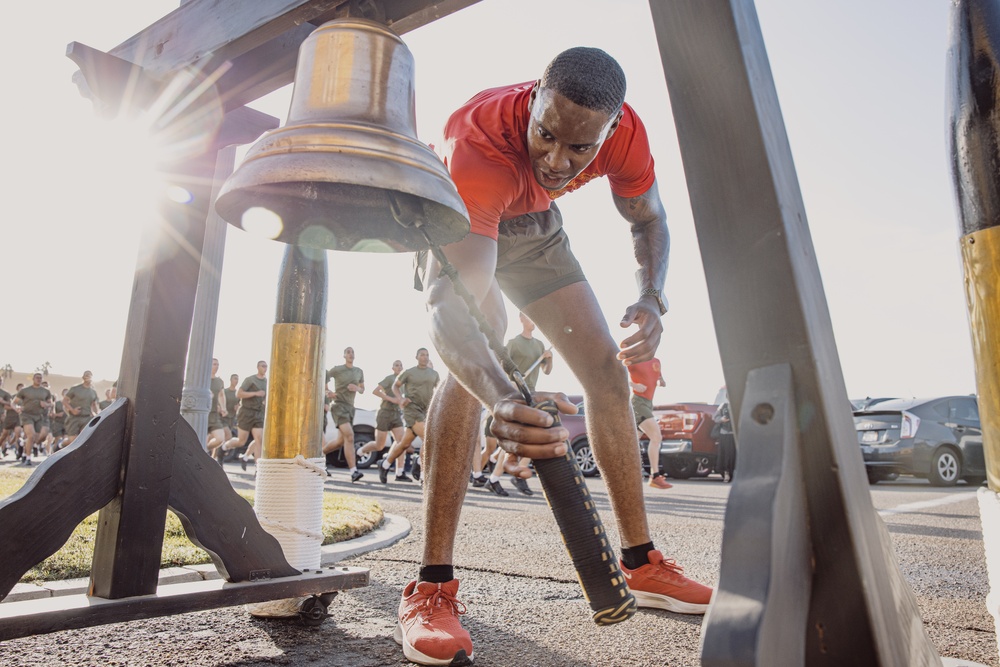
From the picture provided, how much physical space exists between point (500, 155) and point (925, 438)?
37.0 ft

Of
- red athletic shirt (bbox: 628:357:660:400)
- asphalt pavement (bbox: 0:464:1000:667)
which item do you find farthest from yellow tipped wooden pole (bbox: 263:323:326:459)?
red athletic shirt (bbox: 628:357:660:400)

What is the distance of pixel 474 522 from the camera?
5.72 meters

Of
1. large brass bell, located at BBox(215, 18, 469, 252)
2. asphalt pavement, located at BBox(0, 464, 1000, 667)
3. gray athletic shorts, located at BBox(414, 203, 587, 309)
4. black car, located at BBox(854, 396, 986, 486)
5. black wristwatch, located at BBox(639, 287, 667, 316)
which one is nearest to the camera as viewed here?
large brass bell, located at BBox(215, 18, 469, 252)

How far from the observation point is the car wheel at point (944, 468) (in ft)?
36.7

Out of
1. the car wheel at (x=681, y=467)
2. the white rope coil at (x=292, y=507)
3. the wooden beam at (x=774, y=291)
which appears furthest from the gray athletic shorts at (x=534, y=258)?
the car wheel at (x=681, y=467)

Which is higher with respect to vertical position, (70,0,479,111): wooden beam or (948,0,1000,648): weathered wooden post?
(70,0,479,111): wooden beam

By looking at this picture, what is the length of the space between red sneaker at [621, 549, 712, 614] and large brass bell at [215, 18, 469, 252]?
1536 millimetres

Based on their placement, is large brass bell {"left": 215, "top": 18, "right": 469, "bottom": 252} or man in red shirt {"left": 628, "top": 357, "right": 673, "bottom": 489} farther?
man in red shirt {"left": 628, "top": 357, "right": 673, "bottom": 489}

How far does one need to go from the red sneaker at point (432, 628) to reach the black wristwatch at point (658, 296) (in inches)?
47.0

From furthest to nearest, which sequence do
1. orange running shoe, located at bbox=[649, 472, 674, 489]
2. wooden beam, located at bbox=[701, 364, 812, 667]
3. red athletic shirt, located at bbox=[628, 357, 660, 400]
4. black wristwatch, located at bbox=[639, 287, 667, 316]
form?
orange running shoe, located at bbox=[649, 472, 674, 489]
red athletic shirt, located at bbox=[628, 357, 660, 400]
black wristwatch, located at bbox=[639, 287, 667, 316]
wooden beam, located at bbox=[701, 364, 812, 667]

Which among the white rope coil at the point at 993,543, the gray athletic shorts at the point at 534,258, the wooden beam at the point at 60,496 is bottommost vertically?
the white rope coil at the point at 993,543

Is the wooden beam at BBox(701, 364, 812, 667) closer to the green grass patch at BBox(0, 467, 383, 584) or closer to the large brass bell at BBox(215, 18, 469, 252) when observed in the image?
the large brass bell at BBox(215, 18, 469, 252)

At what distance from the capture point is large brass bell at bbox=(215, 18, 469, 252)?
1522 mm

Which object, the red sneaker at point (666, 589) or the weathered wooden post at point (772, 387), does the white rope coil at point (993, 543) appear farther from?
the red sneaker at point (666, 589)
